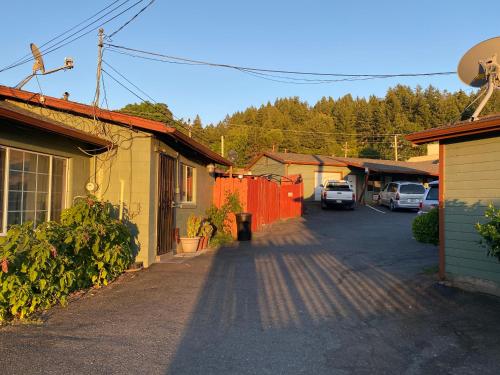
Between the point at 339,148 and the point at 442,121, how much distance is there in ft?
44.5

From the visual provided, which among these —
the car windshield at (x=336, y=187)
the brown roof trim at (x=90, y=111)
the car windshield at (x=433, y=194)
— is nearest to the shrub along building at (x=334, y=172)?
the car windshield at (x=336, y=187)

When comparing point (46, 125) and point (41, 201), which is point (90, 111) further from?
point (41, 201)

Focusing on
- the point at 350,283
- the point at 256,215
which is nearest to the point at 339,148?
the point at 256,215

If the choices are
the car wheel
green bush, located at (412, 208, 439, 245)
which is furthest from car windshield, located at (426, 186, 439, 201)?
the car wheel

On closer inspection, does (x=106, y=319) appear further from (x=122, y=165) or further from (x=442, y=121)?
(x=442, y=121)

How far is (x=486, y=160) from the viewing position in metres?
7.04

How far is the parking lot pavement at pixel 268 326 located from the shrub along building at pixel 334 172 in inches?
765

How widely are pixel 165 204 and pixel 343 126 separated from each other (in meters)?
58.3

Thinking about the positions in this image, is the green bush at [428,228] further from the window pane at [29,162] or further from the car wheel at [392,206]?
the car wheel at [392,206]

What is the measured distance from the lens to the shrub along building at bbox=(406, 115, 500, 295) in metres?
6.88

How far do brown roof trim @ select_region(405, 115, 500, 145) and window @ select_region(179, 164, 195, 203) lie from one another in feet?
21.8

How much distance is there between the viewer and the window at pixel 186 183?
12.5 meters

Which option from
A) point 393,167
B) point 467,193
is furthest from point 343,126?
point 467,193

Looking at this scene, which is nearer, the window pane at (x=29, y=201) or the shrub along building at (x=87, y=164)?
the shrub along building at (x=87, y=164)
